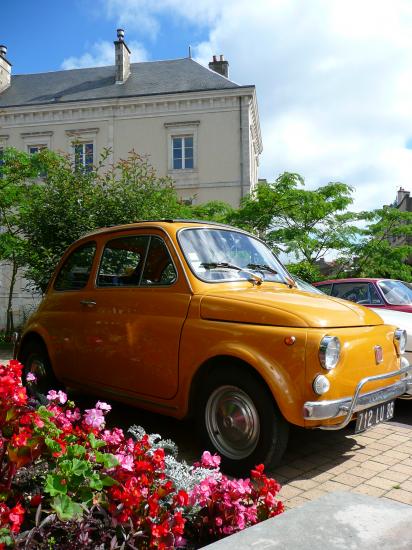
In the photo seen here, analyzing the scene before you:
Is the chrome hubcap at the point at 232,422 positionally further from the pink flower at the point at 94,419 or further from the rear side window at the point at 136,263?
the pink flower at the point at 94,419

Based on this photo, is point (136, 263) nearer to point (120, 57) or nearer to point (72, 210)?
point (72, 210)

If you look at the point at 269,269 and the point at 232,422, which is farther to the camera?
the point at 269,269

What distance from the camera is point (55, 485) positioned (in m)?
1.91

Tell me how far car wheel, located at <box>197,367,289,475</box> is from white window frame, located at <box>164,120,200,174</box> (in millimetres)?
23661

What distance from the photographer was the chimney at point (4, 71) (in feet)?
99.9

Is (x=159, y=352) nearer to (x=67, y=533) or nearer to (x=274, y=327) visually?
(x=274, y=327)

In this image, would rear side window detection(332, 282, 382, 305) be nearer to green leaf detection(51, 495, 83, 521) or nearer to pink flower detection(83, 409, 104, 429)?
pink flower detection(83, 409, 104, 429)

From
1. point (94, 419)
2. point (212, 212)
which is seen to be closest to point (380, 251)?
point (212, 212)

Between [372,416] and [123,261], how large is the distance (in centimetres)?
263

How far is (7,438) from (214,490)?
95 centimetres

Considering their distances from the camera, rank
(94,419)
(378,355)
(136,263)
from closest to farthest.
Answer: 1. (94,419)
2. (378,355)
3. (136,263)

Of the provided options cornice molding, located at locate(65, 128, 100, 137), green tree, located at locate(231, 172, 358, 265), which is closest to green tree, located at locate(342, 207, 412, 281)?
green tree, located at locate(231, 172, 358, 265)

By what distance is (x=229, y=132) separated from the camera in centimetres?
2597

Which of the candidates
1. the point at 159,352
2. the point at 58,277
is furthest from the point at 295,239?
the point at 159,352
